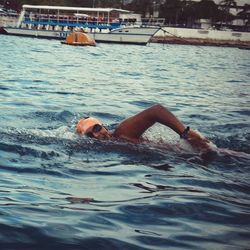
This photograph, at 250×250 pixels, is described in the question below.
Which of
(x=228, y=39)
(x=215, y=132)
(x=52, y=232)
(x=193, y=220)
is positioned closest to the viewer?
(x=52, y=232)

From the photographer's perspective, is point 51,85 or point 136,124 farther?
point 51,85

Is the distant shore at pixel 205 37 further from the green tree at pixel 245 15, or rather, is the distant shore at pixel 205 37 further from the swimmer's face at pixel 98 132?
the swimmer's face at pixel 98 132

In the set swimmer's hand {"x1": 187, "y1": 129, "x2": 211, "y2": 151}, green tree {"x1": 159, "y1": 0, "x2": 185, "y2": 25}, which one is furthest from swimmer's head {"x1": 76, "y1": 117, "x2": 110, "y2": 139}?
green tree {"x1": 159, "y1": 0, "x2": 185, "y2": 25}

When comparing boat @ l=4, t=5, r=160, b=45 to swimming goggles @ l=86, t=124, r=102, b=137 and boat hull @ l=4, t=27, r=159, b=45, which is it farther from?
swimming goggles @ l=86, t=124, r=102, b=137

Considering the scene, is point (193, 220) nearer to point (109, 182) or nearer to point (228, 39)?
point (109, 182)

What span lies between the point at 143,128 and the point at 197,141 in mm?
654

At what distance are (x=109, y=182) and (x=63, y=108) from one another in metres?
5.57

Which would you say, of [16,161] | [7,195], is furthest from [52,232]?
[16,161]

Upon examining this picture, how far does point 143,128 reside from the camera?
564cm

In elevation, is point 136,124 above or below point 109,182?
above

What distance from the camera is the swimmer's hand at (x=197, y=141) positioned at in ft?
17.7

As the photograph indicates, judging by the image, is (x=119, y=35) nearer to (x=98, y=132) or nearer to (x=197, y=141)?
(x=98, y=132)

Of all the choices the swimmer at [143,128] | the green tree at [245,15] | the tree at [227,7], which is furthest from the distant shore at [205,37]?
the swimmer at [143,128]

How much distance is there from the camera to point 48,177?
4453 mm
